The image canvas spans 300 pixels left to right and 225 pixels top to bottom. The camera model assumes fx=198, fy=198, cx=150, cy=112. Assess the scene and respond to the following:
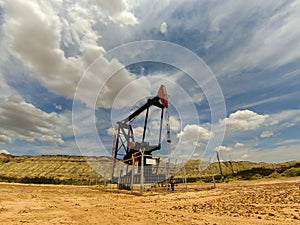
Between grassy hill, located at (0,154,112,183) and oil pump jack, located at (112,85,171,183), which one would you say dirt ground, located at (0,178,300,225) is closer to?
oil pump jack, located at (112,85,171,183)

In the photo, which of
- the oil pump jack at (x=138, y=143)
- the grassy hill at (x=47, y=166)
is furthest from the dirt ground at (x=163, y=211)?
the grassy hill at (x=47, y=166)

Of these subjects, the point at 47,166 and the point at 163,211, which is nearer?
the point at 163,211

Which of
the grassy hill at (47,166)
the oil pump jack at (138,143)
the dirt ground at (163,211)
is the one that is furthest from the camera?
the grassy hill at (47,166)

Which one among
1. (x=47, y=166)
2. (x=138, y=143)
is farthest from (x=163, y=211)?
(x=47, y=166)

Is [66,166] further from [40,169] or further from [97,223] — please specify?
[97,223]

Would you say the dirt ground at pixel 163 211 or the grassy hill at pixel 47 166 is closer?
Result: the dirt ground at pixel 163 211

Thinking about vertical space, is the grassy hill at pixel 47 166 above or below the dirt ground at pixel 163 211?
above

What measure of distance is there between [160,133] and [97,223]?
62.2 ft

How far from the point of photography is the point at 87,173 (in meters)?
86.5

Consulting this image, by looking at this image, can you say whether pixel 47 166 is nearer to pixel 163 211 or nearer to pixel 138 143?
pixel 138 143

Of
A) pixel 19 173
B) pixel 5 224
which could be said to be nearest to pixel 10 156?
pixel 19 173

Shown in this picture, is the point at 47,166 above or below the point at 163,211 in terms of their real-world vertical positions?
above

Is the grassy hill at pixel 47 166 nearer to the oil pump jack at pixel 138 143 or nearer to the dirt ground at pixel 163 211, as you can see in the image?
the oil pump jack at pixel 138 143

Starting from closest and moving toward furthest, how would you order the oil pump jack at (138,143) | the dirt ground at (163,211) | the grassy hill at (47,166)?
the dirt ground at (163,211) → the oil pump jack at (138,143) → the grassy hill at (47,166)
